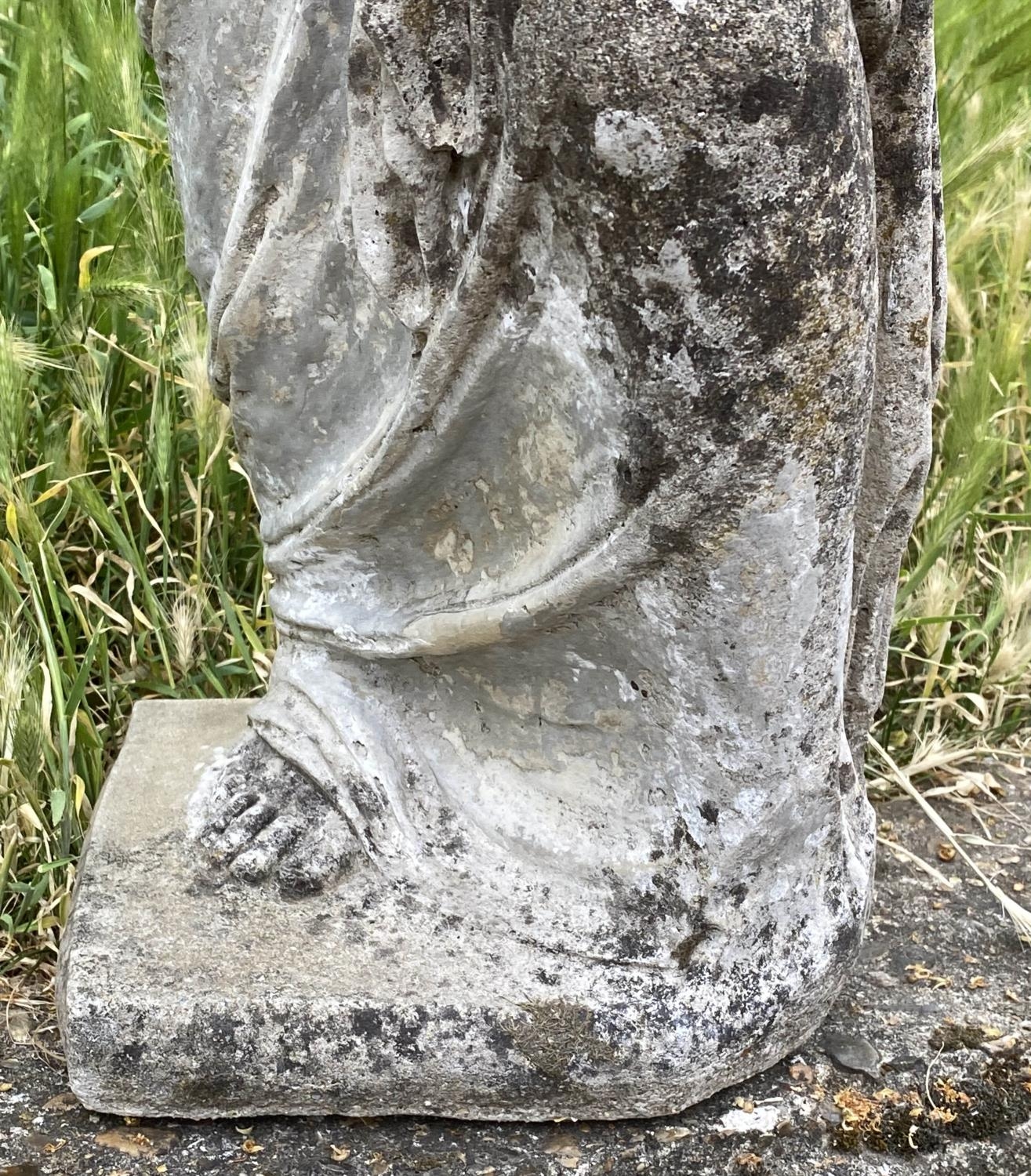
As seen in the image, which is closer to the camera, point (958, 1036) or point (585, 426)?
point (585, 426)

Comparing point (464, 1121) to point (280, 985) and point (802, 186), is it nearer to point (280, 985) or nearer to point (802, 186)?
point (280, 985)

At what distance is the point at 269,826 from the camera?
4.33ft

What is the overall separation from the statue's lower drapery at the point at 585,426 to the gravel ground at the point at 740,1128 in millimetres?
81

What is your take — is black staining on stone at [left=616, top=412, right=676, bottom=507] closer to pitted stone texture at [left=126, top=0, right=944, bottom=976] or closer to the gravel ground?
pitted stone texture at [left=126, top=0, right=944, bottom=976]

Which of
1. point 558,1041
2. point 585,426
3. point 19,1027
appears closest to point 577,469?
point 585,426

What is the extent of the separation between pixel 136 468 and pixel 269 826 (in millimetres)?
744

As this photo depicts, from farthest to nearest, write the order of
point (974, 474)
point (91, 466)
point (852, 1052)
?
point (91, 466) < point (974, 474) < point (852, 1052)

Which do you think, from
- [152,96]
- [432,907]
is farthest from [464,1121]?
[152,96]

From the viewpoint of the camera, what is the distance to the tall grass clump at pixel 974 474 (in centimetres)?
176

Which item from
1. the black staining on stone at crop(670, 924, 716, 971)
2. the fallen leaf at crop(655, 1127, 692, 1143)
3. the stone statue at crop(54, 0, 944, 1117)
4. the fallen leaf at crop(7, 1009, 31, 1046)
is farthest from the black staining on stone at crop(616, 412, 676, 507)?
the fallen leaf at crop(7, 1009, 31, 1046)

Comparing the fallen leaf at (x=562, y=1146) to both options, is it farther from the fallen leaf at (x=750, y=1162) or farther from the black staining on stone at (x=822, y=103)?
the black staining on stone at (x=822, y=103)

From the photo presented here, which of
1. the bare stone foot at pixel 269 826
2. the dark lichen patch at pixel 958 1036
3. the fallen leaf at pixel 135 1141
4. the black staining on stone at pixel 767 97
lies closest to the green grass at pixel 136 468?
the bare stone foot at pixel 269 826

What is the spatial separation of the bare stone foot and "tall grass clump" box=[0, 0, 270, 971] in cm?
23

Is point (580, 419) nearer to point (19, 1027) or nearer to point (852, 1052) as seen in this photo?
point (852, 1052)
